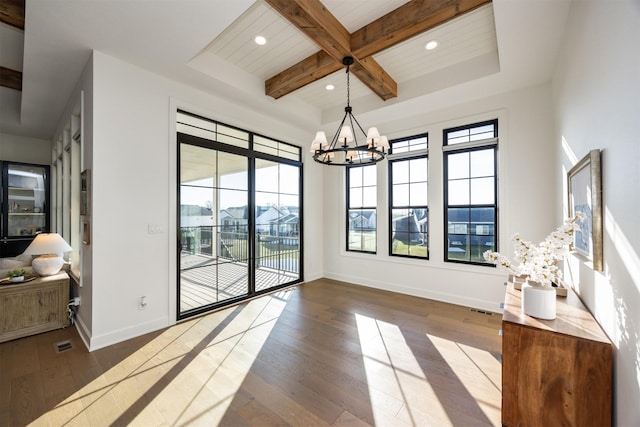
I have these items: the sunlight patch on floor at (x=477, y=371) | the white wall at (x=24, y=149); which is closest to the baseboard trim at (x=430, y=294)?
the sunlight patch on floor at (x=477, y=371)

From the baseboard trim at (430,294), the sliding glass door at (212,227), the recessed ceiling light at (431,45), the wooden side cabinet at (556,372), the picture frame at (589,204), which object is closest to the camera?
the wooden side cabinet at (556,372)

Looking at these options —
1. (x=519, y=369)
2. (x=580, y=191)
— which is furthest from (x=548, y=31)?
(x=519, y=369)

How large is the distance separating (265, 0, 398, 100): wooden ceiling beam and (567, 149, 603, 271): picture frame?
2327mm

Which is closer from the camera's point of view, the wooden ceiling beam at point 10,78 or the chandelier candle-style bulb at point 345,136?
the chandelier candle-style bulb at point 345,136

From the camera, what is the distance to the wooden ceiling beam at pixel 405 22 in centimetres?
231

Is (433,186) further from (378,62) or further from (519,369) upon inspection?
(519,369)

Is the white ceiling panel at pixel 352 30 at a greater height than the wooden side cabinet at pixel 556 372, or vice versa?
the white ceiling panel at pixel 352 30

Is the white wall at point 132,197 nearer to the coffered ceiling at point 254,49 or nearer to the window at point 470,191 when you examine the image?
the coffered ceiling at point 254,49

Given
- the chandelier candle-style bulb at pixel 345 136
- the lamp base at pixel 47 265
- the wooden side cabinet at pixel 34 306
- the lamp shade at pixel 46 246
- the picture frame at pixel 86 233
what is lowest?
the wooden side cabinet at pixel 34 306

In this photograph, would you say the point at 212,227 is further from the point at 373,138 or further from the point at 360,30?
the point at 360,30

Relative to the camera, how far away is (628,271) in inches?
50.1

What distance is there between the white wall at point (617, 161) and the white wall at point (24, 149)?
8288mm

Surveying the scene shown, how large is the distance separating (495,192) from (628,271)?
112 inches

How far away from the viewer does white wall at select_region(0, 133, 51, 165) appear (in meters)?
5.11
